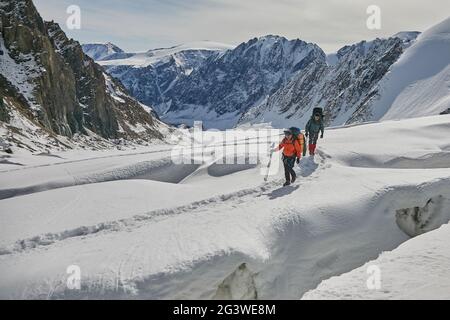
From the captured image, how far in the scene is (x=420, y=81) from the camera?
109 metres

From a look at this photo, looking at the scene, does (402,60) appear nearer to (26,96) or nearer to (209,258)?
(26,96)

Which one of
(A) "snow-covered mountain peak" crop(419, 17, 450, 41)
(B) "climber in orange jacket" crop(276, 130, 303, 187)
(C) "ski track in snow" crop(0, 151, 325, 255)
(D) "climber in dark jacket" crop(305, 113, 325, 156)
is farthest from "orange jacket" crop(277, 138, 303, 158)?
(A) "snow-covered mountain peak" crop(419, 17, 450, 41)

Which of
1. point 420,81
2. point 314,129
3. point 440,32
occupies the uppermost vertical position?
point 440,32

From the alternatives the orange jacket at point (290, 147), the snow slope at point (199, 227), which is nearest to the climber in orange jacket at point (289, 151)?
the orange jacket at point (290, 147)

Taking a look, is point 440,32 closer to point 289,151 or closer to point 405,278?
point 289,151

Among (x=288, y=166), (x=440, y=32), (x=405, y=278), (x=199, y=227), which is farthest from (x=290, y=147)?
(x=440, y=32)

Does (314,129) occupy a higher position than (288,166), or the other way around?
(314,129)

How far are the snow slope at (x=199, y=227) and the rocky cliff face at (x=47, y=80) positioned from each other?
1957 inches

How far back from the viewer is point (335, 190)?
12984mm

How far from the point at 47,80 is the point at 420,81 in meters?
82.9

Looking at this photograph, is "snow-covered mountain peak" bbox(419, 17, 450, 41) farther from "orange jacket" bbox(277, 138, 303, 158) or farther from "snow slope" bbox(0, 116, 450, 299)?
"orange jacket" bbox(277, 138, 303, 158)

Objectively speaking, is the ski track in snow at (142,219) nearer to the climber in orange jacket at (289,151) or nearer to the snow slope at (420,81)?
the climber in orange jacket at (289,151)

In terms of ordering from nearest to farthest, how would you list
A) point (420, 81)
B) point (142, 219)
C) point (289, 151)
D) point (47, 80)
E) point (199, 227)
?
point (199, 227), point (142, 219), point (289, 151), point (47, 80), point (420, 81)

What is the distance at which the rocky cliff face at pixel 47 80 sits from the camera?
7006 cm
